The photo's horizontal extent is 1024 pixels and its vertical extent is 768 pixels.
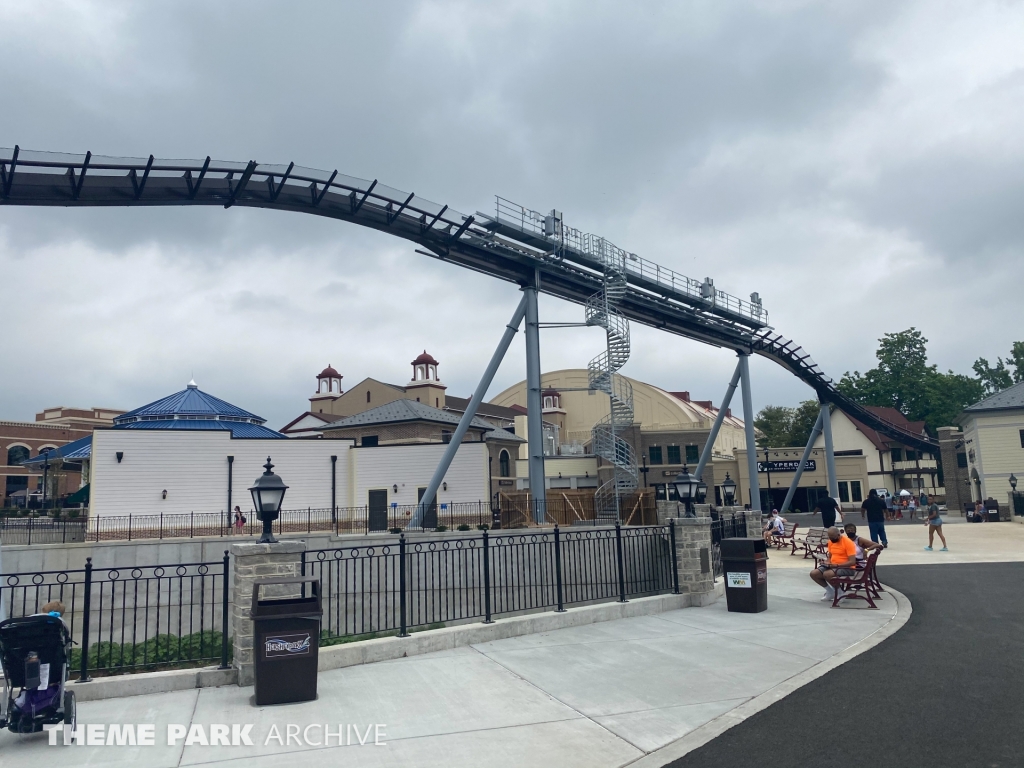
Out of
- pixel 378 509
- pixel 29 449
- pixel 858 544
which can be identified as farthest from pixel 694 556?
pixel 29 449

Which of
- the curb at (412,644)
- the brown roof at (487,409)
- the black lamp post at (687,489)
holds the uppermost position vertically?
the brown roof at (487,409)

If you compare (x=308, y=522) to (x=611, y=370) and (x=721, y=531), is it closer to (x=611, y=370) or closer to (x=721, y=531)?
(x=611, y=370)

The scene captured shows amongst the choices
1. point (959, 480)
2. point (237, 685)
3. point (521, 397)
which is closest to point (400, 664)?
point (237, 685)

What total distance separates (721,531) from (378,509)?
68.7 feet

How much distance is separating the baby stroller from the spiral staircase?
22.6 m

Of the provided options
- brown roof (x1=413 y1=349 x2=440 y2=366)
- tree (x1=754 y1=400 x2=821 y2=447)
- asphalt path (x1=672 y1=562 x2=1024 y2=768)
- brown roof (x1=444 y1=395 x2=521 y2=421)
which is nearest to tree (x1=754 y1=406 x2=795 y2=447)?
tree (x1=754 y1=400 x2=821 y2=447)

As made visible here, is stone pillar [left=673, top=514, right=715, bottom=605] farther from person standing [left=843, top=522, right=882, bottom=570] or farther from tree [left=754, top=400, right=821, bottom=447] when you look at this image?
tree [left=754, top=400, right=821, bottom=447]

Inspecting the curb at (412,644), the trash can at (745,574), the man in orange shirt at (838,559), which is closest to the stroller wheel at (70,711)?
the curb at (412,644)

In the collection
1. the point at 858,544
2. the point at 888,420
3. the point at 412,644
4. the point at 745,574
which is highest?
the point at 888,420

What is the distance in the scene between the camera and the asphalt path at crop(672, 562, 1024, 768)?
571 cm

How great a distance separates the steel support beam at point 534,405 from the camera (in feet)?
85.1

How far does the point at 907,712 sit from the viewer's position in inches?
264

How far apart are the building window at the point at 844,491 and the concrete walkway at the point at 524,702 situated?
Answer: 5393 cm

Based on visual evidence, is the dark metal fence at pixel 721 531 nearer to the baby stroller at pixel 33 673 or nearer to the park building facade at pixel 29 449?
Result: the baby stroller at pixel 33 673
